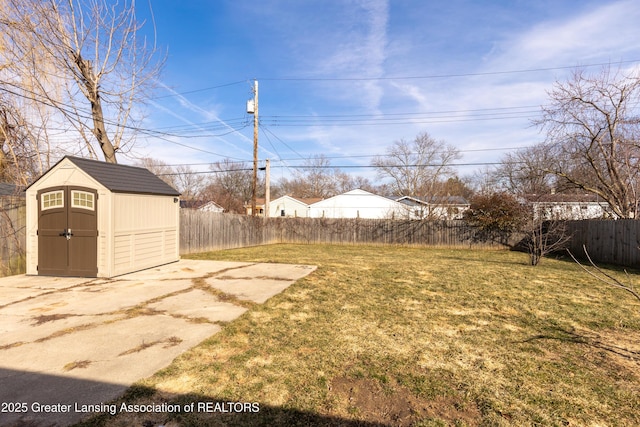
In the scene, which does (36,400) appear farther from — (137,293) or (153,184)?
Answer: (153,184)

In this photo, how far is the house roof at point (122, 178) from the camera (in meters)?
6.59

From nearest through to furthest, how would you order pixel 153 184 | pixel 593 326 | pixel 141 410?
pixel 141 410 → pixel 593 326 → pixel 153 184

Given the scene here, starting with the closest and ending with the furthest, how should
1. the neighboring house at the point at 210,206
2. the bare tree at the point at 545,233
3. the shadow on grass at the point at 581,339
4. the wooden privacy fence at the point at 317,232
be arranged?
1. the shadow on grass at the point at 581,339
2. the bare tree at the point at 545,233
3. the wooden privacy fence at the point at 317,232
4. the neighboring house at the point at 210,206

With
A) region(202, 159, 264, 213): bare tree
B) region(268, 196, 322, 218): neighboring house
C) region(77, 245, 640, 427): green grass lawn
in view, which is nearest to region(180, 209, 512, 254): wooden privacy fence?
region(77, 245, 640, 427): green grass lawn

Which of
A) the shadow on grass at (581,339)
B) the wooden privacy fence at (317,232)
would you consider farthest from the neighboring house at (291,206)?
the shadow on grass at (581,339)

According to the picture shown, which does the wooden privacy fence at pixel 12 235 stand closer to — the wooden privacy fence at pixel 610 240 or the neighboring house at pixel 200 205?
the wooden privacy fence at pixel 610 240

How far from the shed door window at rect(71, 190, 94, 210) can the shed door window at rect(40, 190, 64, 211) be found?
0.92ft

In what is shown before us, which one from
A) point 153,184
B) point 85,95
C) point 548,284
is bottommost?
point 548,284

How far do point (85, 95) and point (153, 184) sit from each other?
5.68 metres

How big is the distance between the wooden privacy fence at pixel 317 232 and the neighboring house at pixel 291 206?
1504cm

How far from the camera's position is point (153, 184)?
27.2 ft

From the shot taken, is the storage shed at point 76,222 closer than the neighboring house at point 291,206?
Yes

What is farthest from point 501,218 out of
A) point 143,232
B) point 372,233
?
point 143,232

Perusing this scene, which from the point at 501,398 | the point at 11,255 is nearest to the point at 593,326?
the point at 501,398
